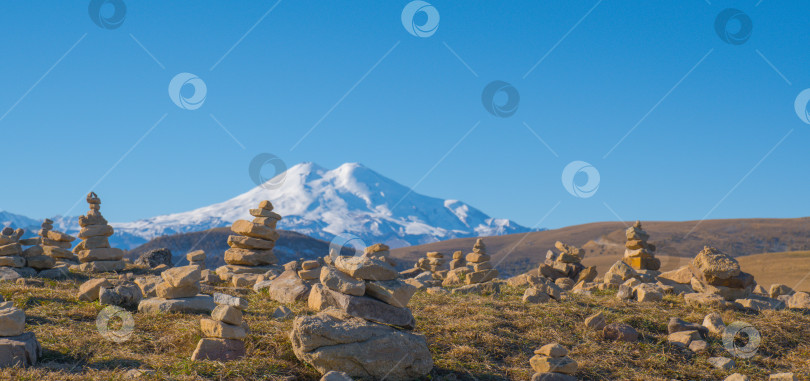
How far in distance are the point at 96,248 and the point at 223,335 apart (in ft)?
48.5

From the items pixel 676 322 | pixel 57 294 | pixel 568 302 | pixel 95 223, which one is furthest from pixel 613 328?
pixel 95 223

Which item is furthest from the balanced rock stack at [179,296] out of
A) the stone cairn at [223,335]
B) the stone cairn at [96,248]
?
the stone cairn at [96,248]

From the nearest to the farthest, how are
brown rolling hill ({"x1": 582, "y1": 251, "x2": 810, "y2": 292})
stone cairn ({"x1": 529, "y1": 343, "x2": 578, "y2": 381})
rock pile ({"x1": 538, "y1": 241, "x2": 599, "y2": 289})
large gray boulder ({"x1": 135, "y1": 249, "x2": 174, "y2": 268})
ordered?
stone cairn ({"x1": 529, "y1": 343, "x2": 578, "y2": 381}) < rock pile ({"x1": 538, "y1": 241, "x2": 599, "y2": 289}) < large gray boulder ({"x1": 135, "y1": 249, "x2": 174, "y2": 268}) < brown rolling hill ({"x1": 582, "y1": 251, "x2": 810, "y2": 292})

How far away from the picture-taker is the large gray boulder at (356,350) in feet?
27.8

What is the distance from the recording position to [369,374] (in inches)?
336

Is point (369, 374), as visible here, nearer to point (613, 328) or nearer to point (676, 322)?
point (613, 328)

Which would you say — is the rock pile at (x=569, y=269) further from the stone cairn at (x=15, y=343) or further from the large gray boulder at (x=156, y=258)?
the stone cairn at (x=15, y=343)

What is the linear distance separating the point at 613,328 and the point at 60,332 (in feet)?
29.9

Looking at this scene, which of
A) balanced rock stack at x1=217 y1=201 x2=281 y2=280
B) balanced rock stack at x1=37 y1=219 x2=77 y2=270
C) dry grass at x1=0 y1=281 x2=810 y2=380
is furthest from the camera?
balanced rock stack at x1=37 y1=219 x2=77 y2=270

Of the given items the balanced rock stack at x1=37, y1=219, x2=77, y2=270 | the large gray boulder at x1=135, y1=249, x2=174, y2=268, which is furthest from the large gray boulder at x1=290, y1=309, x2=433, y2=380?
the balanced rock stack at x1=37, y1=219, x2=77, y2=270

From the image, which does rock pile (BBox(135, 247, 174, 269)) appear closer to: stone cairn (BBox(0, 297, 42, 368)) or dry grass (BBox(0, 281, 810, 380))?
dry grass (BBox(0, 281, 810, 380))

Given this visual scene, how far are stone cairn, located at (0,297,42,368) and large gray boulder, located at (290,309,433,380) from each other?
331 cm

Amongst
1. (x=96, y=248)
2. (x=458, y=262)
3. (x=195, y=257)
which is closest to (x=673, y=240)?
(x=458, y=262)

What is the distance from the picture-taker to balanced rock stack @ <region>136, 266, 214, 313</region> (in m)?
11.0
